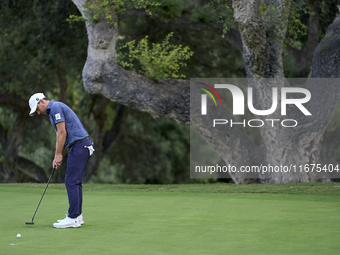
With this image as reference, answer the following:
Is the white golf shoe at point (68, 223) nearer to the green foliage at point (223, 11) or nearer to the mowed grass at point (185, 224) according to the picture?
the mowed grass at point (185, 224)

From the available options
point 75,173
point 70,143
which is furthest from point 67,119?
point 75,173

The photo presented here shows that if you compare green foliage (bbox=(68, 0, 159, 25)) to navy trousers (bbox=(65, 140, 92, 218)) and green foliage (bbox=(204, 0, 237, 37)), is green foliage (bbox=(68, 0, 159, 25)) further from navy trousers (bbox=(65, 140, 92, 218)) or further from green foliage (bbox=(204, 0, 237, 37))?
navy trousers (bbox=(65, 140, 92, 218))

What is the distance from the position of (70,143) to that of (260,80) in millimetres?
9687

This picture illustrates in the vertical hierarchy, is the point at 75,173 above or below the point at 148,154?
above

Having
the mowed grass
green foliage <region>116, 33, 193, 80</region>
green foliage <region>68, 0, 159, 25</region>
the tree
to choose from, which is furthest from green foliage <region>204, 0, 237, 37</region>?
the mowed grass

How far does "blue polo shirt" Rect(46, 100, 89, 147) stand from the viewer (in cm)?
701

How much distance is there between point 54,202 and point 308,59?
13.1 metres

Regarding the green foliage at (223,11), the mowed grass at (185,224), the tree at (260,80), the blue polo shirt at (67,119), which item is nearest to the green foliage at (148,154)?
the green foliage at (223,11)

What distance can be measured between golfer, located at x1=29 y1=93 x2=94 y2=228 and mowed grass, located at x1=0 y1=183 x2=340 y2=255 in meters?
0.36

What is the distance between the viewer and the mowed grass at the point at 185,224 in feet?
17.2

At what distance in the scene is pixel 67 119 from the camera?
7.14 metres

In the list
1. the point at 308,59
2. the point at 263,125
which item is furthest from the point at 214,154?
the point at 263,125

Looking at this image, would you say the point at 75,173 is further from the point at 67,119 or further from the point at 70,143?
the point at 67,119

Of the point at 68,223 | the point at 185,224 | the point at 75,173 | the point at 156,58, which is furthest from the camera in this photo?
the point at 156,58
